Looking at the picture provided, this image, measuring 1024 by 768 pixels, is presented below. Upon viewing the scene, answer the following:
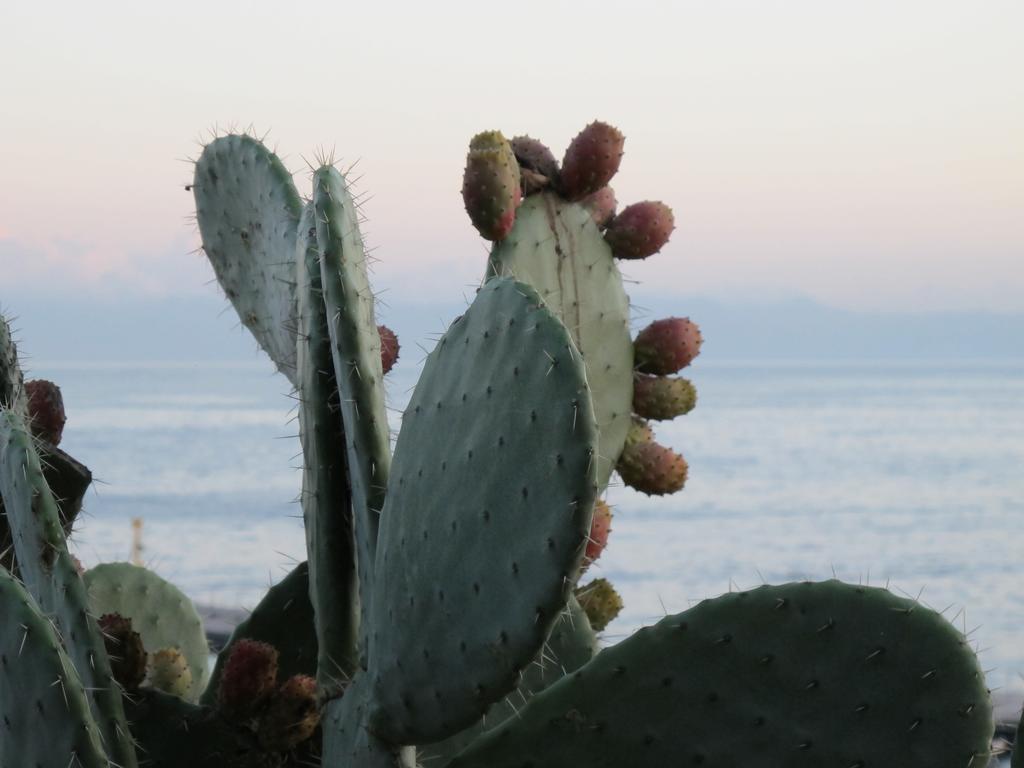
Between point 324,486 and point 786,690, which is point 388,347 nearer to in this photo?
point 324,486

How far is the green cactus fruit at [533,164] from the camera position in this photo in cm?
156

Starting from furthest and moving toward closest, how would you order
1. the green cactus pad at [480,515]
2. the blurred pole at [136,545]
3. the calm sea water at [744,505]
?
1. the calm sea water at [744,505]
2. the blurred pole at [136,545]
3. the green cactus pad at [480,515]

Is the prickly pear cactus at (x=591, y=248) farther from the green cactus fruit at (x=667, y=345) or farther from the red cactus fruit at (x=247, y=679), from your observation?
the red cactus fruit at (x=247, y=679)

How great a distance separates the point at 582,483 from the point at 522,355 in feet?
0.37

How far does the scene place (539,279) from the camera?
59.6 inches

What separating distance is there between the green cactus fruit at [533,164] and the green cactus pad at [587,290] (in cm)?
2

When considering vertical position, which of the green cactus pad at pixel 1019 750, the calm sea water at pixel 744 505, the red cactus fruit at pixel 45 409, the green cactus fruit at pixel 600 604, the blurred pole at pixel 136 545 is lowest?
the calm sea water at pixel 744 505

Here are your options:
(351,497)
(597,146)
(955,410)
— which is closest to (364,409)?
(351,497)

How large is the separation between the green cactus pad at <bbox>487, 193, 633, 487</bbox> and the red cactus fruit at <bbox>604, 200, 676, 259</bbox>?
18 millimetres

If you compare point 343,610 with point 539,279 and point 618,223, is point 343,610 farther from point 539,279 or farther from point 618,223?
point 618,223

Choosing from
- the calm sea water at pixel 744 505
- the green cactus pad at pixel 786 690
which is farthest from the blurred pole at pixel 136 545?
the green cactus pad at pixel 786 690

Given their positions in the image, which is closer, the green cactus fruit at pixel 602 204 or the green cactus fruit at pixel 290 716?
the green cactus fruit at pixel 290 716

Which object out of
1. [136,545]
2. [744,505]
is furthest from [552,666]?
[744,505]

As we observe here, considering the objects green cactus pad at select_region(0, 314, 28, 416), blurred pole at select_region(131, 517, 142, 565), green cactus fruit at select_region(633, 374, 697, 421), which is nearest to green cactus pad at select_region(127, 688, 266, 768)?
green cactus pad at select_region(0, 314, 28, 416)
